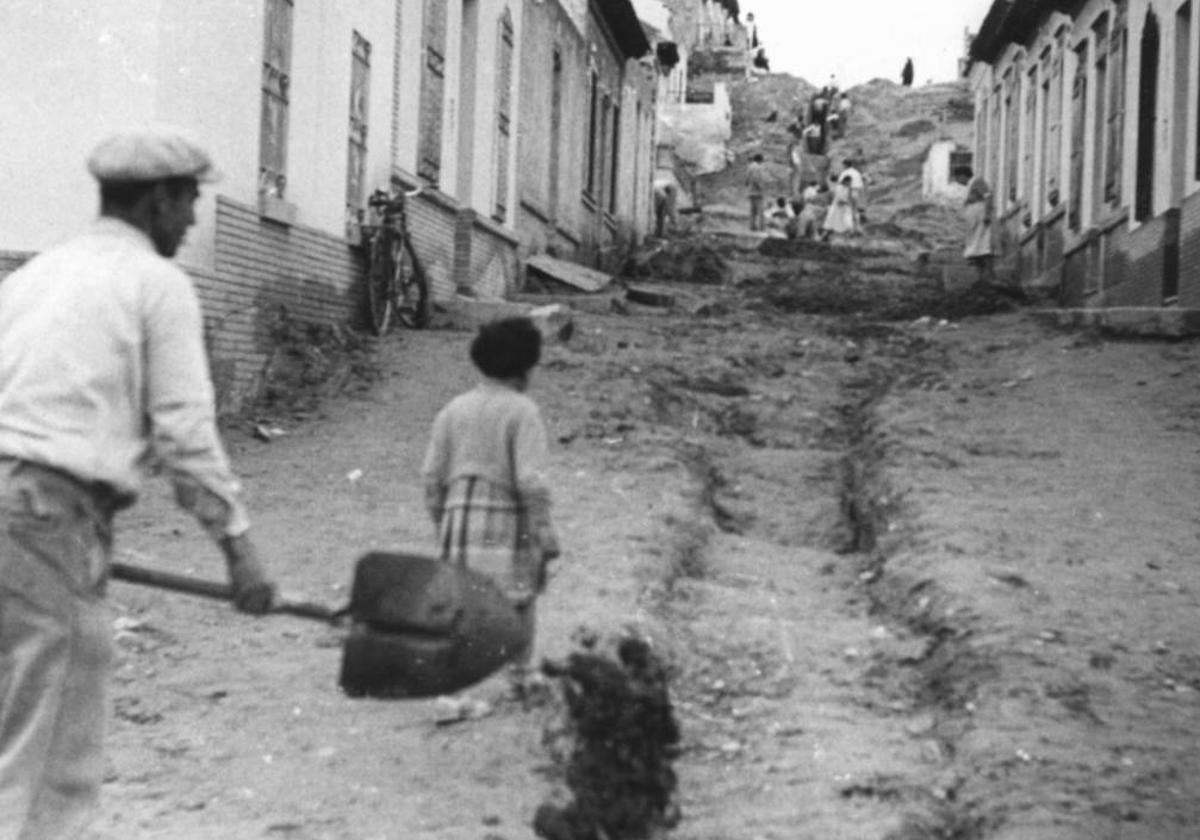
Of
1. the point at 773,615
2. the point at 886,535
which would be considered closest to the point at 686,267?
the point at 886,535

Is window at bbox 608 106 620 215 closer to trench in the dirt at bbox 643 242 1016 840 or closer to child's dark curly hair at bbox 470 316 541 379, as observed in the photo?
trench in the dirt at bbox 643 242 1016 840

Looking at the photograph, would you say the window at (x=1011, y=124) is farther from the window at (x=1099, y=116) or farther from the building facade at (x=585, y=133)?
the window at (x=1099, y=116)

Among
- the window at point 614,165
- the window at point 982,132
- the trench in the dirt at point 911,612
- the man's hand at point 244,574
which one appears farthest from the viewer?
the window at point 982,132

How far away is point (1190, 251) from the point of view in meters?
17.1

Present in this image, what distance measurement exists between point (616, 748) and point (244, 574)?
1.18m

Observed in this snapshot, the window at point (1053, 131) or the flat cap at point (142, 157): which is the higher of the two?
the window at point (1053, 131)

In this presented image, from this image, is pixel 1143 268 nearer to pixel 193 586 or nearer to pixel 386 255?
pixel 386 255

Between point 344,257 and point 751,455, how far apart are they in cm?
411

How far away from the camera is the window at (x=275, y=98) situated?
44.3 ft

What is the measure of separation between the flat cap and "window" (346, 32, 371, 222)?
1103 cm

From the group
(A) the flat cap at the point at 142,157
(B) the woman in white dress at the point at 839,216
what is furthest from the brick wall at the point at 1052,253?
A: (A) the flat cap at the point at 142,157

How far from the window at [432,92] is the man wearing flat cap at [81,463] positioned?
13619mm

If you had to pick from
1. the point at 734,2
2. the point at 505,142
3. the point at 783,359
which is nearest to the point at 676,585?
the point at 783,359

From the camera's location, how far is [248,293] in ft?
44.0
